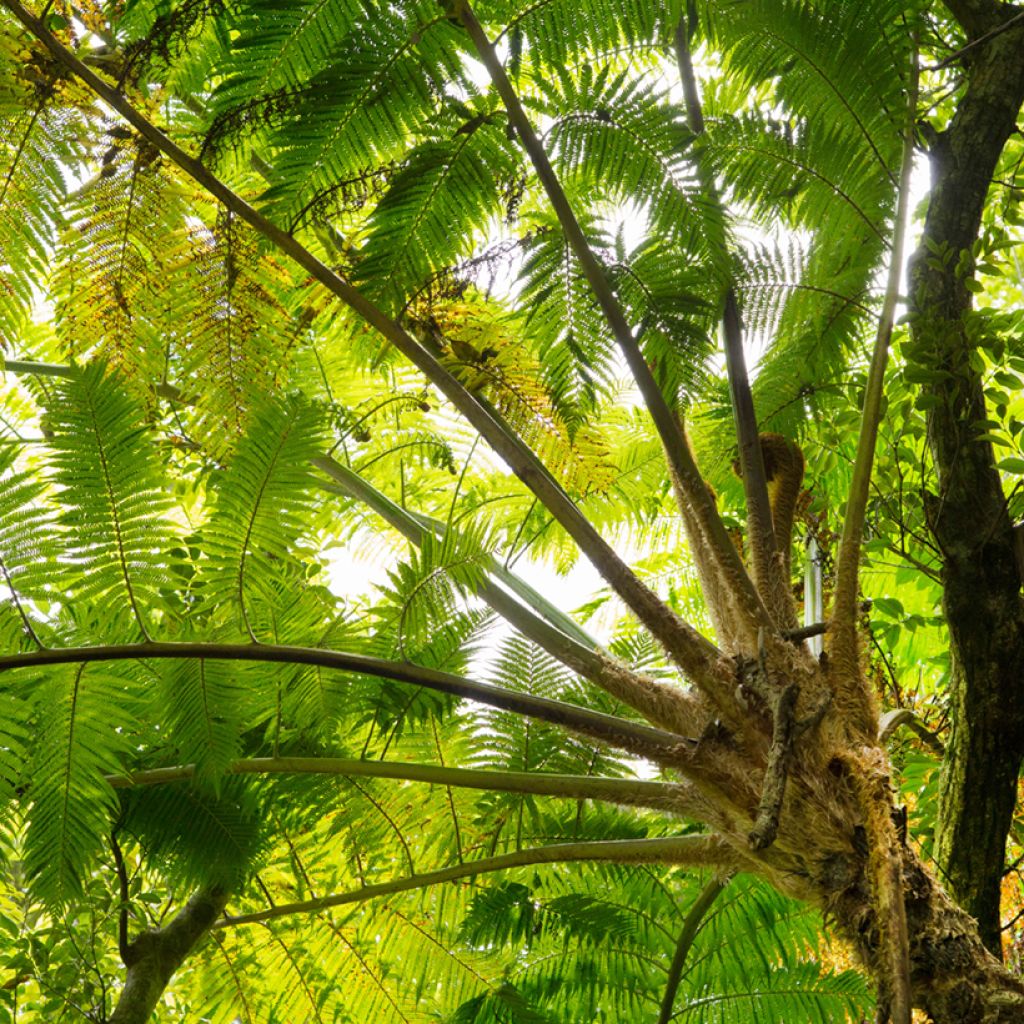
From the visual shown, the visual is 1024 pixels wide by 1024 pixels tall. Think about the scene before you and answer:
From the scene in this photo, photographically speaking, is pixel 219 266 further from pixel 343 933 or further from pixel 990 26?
pixel 990 26

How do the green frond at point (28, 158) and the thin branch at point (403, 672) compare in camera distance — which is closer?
the thin branch at point (403, 672)

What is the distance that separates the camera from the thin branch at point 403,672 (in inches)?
36.9

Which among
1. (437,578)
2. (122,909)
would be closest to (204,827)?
(122,909)

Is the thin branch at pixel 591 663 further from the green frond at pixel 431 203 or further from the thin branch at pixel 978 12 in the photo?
the thin branch at pixel 978 12

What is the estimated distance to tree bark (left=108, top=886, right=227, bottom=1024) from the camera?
4.49 feet

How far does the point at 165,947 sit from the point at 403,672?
747 millimetres

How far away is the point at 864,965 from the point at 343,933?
2.64ft

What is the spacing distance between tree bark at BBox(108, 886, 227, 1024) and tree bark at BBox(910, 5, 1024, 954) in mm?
1007

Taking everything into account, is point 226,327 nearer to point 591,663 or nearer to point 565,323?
point 565,323

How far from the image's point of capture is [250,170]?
1.85 m

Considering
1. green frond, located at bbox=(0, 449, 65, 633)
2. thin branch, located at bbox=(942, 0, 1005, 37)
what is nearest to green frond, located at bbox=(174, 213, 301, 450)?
green frond, located at bbox=(0, 449, 65, 633)

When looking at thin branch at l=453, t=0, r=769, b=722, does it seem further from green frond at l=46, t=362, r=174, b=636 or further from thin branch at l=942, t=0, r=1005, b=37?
thin branch at l=942, t=0, r=1005, b=37

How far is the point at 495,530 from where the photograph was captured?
44.3 inches

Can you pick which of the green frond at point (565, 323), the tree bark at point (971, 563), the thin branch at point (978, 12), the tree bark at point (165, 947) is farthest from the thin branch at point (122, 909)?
the thin branch at point (978, 12)
